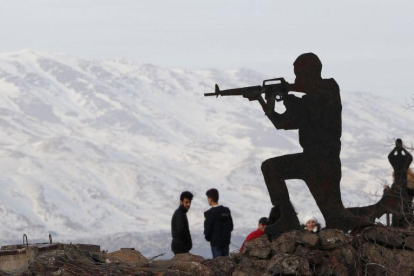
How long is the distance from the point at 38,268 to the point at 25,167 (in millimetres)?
170217

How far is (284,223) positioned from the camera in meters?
12.2

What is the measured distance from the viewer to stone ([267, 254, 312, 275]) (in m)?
11.5

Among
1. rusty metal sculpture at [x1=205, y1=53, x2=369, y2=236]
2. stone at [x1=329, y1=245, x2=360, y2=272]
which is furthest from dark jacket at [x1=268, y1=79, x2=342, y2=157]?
stone at [x1=329, y1=245, x2=360, y2=272]

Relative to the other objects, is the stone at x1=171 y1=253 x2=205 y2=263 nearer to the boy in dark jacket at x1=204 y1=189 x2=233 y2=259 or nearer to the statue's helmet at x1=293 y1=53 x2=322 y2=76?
the boy in dark jacket at x1=204 y1=189 x2=233 y2=259

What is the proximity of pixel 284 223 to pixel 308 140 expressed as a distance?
38.5 inches

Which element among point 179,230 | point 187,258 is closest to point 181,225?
point 179,230

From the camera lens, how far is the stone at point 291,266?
37.7 ft

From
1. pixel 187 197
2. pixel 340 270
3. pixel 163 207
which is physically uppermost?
pixel 163 207

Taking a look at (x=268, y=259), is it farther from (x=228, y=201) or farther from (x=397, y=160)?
(x=228, y=201)

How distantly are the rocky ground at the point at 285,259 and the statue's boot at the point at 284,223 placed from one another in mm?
159

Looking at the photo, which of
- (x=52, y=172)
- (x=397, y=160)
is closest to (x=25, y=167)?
(x=52, y=172)

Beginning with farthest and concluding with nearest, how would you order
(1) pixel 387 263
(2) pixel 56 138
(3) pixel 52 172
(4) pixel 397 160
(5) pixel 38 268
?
(2) pixel 56 138
(3) pixel 52 172
(4) pixel 397 160
(1) pixel 387 263
(5) pixel 38 268

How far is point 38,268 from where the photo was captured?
11289mm

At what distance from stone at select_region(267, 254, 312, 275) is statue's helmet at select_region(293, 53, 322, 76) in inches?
83.5
